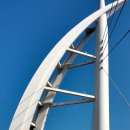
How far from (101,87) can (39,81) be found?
2.56 m

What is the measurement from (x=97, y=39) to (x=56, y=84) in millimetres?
2910

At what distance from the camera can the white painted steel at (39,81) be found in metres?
11.8

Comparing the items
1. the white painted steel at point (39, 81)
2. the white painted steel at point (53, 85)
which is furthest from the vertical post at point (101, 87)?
the white painted steel at point (53, 85)

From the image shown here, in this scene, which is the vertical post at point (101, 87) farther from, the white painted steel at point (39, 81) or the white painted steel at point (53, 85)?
the white painted steel at point (53, 85)

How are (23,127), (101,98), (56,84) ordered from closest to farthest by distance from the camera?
(23,127) → (101,98) → (56,84)

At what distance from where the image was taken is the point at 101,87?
13.3 m

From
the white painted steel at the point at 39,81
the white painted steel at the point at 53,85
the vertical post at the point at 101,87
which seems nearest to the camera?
the white painted steel at the point at 39,81

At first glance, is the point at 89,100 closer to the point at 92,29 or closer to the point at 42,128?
the point at 42,128

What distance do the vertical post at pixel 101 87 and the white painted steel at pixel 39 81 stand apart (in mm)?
1015

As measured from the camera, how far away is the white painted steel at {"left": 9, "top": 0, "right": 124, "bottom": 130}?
11.8 meters

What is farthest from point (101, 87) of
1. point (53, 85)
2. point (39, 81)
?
point (53, 85)

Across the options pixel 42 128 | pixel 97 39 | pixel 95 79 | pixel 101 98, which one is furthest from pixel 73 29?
pixel 42 128

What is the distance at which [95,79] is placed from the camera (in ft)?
45.2

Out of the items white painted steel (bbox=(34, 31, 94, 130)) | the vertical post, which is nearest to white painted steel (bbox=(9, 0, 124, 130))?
the vertical post
